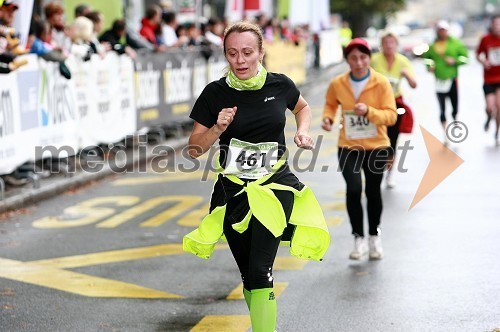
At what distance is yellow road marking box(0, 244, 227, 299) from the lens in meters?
7.83

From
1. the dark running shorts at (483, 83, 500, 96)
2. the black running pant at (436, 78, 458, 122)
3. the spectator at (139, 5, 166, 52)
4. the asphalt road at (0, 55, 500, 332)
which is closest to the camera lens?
the asphalt road at (0, 55, 500, 332)

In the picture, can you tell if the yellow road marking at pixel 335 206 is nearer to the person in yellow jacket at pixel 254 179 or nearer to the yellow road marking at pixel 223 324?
the yellow road marking at pixel 223 324

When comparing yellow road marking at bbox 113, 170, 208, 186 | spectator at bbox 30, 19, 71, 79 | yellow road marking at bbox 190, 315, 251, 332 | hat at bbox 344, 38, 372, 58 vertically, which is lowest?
yellow road marking at bbox 113, 170, 208, 186

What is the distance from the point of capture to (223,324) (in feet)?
22.2

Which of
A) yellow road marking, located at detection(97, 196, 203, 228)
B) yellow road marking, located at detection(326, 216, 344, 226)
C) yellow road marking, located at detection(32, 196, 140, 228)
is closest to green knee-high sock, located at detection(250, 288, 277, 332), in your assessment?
yellow road marking, located at detection(326, 216, 344, 226)

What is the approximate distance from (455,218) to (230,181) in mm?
5295

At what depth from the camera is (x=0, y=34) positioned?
39.9 ft

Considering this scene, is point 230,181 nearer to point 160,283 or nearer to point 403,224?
point 160,283

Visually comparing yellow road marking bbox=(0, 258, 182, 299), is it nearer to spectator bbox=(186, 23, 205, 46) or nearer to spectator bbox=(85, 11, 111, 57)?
spectator bbox=(85, 11, 111, 57)

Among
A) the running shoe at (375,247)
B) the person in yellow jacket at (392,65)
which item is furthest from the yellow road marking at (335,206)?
the running shoe at (375,247)

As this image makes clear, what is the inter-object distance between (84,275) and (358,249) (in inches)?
89.6

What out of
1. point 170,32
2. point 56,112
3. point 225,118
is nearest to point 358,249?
point 225,118

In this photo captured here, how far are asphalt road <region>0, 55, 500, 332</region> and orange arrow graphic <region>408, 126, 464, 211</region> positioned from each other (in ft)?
0.22

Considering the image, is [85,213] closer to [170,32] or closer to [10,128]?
[10,128]
